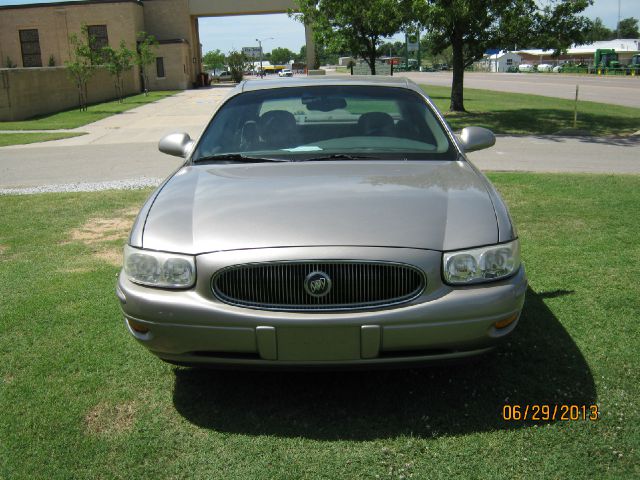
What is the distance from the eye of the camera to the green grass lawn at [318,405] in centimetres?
272

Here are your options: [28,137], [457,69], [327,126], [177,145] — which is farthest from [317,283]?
[457,69]

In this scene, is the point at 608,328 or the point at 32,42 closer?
the point at 608,328

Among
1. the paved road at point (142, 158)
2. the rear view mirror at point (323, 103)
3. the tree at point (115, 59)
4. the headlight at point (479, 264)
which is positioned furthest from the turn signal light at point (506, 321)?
the tree at point (115, 59)

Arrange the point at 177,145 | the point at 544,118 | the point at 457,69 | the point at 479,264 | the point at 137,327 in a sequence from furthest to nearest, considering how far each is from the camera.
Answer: the point at 457,69
the point at 544,118
the point at 177,145
the point at 137,327
the point at 479,264

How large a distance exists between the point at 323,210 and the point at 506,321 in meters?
0.99

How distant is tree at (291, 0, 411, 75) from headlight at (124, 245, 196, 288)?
1883cm

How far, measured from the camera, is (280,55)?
502 ft

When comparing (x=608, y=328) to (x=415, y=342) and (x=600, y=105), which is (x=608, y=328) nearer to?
(x=415, y=342)

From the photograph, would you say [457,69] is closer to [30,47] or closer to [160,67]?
[160,67]

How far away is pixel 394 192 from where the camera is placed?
3.27 m

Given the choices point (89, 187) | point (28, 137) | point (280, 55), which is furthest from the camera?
point (280, 55)

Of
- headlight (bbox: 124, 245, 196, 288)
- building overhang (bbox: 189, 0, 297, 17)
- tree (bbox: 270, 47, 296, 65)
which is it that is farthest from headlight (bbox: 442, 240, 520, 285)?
tree (bbox: 270, 47, 296, 65)

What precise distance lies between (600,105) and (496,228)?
2316cm

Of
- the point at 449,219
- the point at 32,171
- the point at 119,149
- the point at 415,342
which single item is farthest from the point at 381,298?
the point at 119,149
